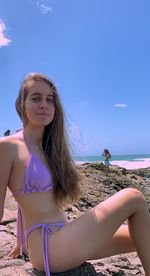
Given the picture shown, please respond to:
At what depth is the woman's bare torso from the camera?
2320 mm

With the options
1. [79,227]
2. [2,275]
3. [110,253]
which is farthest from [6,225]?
[79,227]

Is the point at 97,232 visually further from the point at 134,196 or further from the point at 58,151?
the point at 58,151

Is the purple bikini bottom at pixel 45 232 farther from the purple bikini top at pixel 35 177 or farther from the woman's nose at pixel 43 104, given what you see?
the woman's nose at pixel 43 104

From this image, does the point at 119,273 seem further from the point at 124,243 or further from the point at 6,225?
the point at 6,225

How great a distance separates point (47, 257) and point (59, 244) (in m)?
0.11

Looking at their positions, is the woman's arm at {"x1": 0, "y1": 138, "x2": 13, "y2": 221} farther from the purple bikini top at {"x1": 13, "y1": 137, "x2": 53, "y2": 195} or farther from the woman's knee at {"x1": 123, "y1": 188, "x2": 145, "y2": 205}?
the woman's knee at {"x1": 123, "y1": 188, "x2": 145, "y2": 205}

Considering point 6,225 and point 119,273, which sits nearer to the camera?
point 119,273

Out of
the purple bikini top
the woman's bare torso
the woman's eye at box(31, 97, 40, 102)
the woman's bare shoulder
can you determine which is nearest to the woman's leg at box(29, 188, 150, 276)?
the woman's bare torso

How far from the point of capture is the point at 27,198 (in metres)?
2.34

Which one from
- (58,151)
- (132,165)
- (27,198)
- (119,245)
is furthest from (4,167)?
(132,165)

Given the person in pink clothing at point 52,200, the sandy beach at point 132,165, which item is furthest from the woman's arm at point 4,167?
the sandy beach at point 132,165

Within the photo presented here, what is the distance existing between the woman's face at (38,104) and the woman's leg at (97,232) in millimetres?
724

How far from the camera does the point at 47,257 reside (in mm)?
2242

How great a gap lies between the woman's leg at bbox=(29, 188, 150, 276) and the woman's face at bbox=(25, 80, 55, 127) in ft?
2.38
